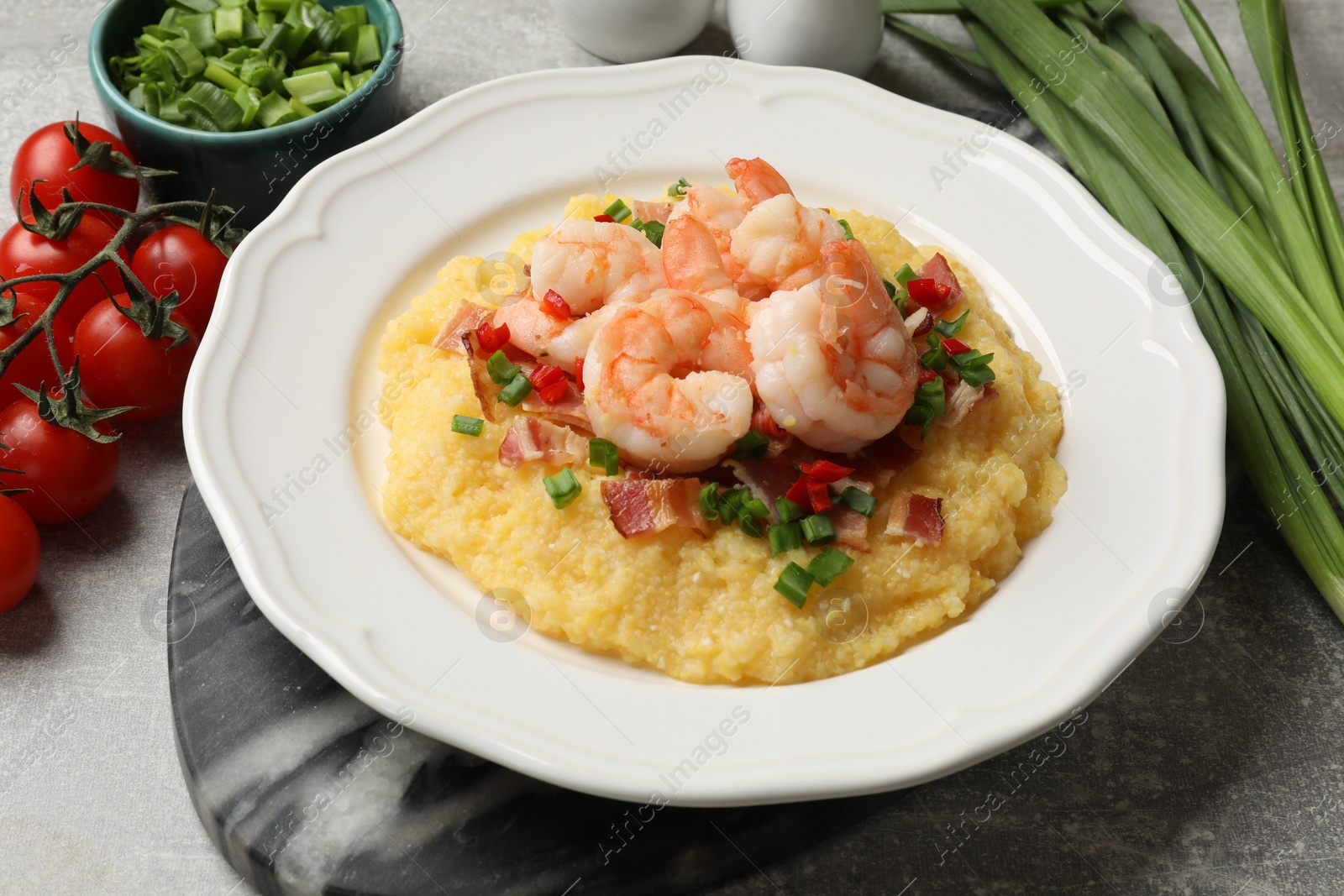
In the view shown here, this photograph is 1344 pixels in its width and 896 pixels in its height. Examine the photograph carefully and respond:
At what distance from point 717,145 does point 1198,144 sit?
6.31 feet

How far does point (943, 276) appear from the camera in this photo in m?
3.86

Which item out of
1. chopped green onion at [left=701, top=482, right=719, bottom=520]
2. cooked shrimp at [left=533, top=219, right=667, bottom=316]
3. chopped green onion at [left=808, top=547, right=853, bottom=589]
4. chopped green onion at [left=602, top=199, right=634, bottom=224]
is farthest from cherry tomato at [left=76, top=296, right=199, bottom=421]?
chopped green onion at [left=808, top=547, right=853, bottom=589]

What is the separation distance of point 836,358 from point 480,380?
3.77 feet

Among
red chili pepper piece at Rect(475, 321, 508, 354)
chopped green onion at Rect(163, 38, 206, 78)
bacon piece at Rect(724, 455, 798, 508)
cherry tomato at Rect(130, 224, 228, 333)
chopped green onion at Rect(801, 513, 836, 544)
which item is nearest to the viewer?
chopped green onion at Rect(801, 513, 836, 544)

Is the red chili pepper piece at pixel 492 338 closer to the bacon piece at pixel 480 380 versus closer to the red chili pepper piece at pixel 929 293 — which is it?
the bacon piece at pixel 480 380

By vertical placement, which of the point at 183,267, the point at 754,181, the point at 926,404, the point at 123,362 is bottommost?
the point at 123,362

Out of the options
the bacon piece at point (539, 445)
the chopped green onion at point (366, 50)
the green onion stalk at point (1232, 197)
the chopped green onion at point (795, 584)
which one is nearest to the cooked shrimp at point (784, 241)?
the bacon piece at point (539, 445)

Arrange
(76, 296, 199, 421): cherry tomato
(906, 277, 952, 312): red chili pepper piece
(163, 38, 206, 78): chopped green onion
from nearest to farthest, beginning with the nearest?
(906, 277, 952, 312): red chili pepper piece < (76, 296, 199, 421): cherry tomato < (163, 38, 206, 78): chopped green onion

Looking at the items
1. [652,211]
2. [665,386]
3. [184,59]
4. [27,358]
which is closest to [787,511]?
[665,386]

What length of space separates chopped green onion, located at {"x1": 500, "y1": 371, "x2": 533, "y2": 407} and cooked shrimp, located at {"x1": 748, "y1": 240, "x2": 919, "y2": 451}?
0.73m

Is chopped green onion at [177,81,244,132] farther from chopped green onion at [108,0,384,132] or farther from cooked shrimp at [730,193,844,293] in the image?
cooked shrimp at [730,193,844,293]

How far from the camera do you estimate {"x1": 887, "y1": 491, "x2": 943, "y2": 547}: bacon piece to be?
3.24 meters

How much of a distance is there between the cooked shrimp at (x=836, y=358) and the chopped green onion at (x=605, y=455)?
0.48m

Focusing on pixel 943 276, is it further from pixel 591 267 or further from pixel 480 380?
pixel 480 380
